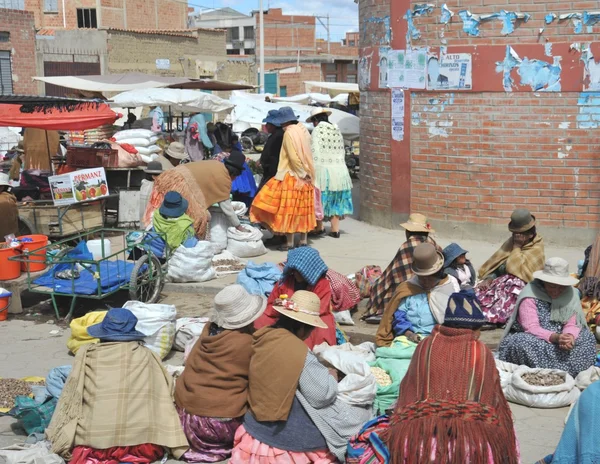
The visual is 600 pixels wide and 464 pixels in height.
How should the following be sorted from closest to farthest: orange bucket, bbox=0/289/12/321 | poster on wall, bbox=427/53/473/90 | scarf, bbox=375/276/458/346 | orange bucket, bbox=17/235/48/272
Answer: scarf, bbox=375/276/458/346, orange bucket, bbox=0/289/12/321, orange bucket, bbox=17/235/48/272, poster on wall, bbox=427/53/473/90

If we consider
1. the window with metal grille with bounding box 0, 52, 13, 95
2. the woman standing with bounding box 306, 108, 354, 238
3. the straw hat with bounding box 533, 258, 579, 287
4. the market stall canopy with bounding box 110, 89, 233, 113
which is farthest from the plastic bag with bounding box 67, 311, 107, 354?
the window with metal grille with bounding box 0, 52, 13, 95

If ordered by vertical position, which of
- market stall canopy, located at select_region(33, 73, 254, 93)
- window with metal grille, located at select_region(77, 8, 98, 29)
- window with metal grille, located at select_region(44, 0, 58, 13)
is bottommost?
market stall canopy, located at select_region(33, 73, 254, 93)

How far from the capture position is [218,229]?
1038 centimetres

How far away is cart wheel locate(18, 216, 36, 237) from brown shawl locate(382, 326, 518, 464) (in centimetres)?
703

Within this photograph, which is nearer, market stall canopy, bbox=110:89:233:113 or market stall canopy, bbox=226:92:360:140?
market stall canopy, bbox=110:89:233:113

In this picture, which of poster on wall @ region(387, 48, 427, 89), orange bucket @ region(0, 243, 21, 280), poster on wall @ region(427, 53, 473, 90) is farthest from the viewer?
poster on wall @ region(387, 48, 427, 89)

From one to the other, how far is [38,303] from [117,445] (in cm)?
428

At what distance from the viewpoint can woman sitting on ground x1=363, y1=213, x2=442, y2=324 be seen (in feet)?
25.0

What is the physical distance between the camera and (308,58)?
54094 mm

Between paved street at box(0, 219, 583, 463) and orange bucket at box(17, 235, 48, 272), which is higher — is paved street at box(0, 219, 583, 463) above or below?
below

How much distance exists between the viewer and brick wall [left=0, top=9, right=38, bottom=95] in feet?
94.8

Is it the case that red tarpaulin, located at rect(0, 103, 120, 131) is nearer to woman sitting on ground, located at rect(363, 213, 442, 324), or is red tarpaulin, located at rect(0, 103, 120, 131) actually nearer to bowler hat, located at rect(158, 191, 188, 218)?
bowler hat, located at rect(158, 191, 188, 218)

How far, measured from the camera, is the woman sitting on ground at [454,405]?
4.04m

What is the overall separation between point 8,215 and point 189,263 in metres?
2.31
